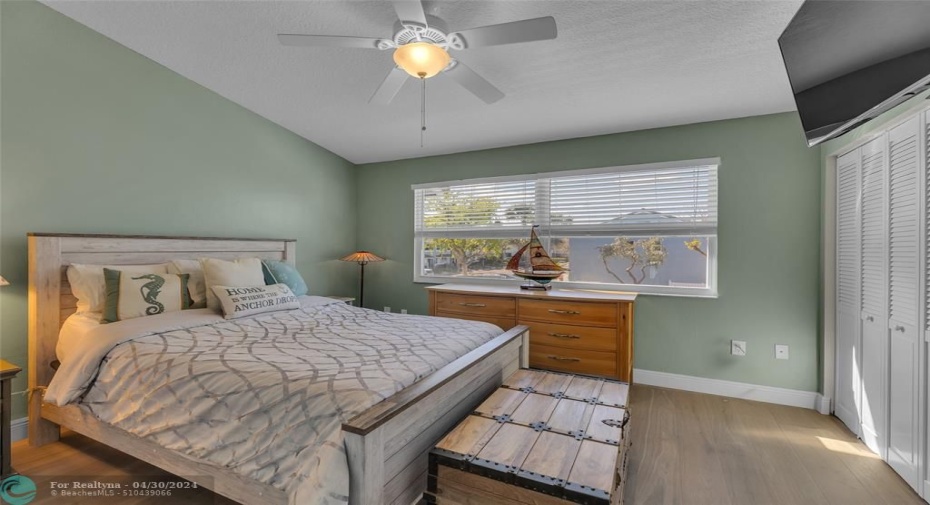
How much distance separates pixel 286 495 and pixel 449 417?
0.70m

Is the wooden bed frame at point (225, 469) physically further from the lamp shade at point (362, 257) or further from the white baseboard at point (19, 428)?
the lamp shade at point (362, 257)

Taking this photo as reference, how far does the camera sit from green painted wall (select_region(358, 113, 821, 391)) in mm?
2865

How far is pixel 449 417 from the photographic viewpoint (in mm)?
1749

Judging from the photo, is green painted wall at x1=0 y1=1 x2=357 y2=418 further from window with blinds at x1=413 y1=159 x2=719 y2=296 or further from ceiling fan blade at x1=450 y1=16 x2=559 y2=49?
ceiling fan blade at x1=450 y1=16 x2=559 y2=49

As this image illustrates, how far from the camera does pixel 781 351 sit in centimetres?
292

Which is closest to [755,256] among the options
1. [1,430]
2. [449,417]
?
[449,417]

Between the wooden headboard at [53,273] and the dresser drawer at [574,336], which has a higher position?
the wooden headboard at [53,273]

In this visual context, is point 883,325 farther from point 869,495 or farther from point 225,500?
point 225,500

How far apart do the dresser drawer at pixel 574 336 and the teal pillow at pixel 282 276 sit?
76.1 inches

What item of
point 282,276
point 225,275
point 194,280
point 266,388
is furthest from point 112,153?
point 266,388

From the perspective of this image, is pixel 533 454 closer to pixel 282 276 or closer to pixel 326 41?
pixel 326 41

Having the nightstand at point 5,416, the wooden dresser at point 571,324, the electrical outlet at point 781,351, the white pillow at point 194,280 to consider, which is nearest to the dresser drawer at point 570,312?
the wooden dresser at point 571,324

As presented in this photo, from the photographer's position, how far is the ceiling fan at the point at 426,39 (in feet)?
5.33

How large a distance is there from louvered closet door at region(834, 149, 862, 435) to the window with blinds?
74 centimetres
